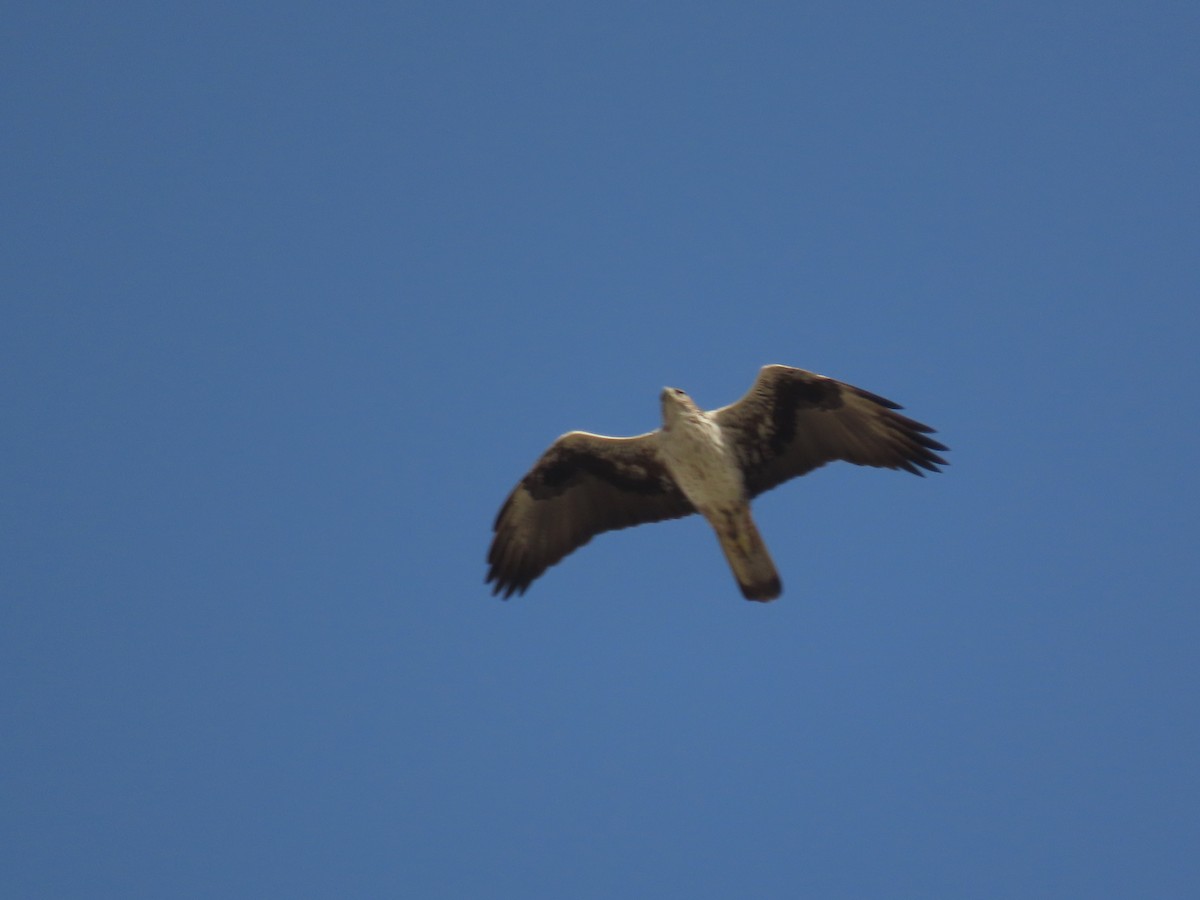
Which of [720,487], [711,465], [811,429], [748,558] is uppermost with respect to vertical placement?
[811,429]

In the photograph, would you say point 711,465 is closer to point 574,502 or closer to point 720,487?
point 720,487

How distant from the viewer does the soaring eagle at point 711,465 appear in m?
10.7

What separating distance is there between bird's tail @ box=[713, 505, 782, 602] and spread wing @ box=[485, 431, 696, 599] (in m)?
0.61

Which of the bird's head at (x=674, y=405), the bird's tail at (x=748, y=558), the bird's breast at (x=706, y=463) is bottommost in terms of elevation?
the bird's tail at (x=748, y=558)

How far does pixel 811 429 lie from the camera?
11070mm

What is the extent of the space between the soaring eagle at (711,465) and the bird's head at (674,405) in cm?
1

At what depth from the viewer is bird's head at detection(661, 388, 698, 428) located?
10719 mm

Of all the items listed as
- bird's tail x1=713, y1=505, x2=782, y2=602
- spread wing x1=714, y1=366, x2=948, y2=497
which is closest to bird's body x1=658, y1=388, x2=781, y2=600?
bird's tail x1=713, y1=505, x2=782, y2=602

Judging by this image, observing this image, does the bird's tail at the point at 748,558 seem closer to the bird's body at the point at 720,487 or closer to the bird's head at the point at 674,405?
the bird's body at the point at 720,487

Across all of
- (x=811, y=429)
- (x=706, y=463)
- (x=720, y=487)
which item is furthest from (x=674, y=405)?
(x=811, y=429)

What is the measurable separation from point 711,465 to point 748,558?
0.93 m

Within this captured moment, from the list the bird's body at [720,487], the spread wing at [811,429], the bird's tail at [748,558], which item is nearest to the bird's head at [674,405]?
the bird's body at [720,487]

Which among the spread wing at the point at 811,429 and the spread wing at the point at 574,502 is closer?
the spread wing at the point at 811,429

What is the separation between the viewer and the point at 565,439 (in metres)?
11.4
